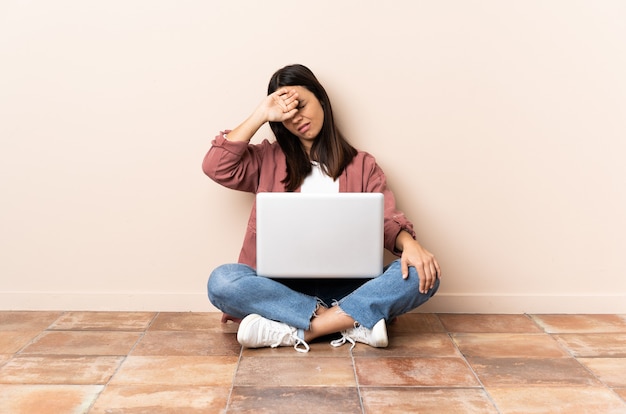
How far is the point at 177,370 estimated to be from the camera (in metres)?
2.04

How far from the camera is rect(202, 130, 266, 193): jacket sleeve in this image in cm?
237

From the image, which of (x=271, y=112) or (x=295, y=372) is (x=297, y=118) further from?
(x=295, y=372)

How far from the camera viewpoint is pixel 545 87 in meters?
2.60

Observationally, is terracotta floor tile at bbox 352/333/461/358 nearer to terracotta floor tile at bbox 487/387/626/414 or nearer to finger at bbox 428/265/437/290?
finger at bbox 428/265/437/290

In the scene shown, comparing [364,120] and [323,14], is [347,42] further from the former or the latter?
[364,120]

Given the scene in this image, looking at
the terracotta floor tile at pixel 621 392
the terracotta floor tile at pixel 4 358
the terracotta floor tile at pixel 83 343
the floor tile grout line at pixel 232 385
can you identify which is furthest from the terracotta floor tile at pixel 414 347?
the terracotta floor tile at pixel 4 358

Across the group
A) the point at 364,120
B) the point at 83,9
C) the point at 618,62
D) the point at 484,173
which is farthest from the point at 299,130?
the point at 618,62

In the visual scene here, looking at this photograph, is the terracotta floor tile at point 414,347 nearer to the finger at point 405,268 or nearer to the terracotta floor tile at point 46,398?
the finger at point 405,268

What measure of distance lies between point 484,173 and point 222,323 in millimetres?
1134

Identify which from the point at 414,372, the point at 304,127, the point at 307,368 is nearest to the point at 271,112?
the point at 304,127

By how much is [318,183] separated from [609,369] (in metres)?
1.12

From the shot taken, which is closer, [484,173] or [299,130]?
[299,130]

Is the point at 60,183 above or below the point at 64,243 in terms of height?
above

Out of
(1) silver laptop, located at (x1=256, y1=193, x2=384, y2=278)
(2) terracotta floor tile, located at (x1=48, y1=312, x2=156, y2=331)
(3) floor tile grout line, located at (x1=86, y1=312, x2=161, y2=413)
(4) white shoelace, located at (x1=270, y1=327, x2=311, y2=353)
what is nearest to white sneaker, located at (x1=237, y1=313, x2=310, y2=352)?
(4) white shoelace, located at (x1=270, y1=327, x2=311, y2=353)
